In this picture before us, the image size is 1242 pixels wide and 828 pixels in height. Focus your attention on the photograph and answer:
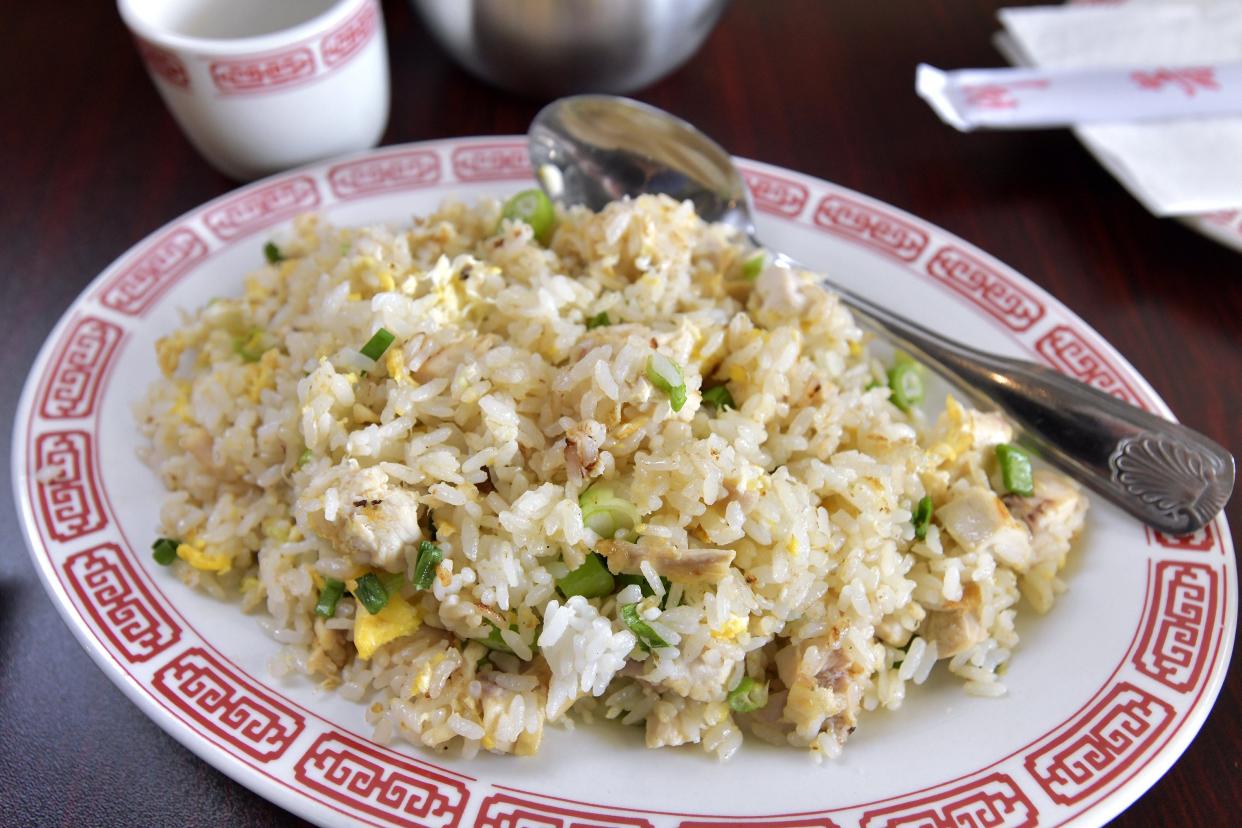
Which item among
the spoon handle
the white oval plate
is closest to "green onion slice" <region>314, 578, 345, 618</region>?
the white oval plate

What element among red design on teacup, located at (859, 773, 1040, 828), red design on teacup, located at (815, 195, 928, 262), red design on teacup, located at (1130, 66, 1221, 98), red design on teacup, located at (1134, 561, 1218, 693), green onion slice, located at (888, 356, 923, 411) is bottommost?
red design on teacup, located at (859, 773, 1040, 828)

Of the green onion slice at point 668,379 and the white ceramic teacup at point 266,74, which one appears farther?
the white ceramic teacup at point 266,74

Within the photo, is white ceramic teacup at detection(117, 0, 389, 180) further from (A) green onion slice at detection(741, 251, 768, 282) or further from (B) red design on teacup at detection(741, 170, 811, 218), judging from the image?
(A) green onion slice at detection(741, 251, 768, 282)

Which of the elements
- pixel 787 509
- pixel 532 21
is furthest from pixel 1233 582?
pixel 532 21

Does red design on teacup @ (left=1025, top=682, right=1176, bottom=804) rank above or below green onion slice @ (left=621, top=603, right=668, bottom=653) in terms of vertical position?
below

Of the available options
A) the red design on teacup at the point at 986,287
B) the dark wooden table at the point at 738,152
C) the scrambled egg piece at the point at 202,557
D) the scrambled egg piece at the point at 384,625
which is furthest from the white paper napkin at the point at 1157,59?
the scrambled egg piece at the point at 202,557

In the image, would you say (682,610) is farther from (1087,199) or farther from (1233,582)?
(1087,199)

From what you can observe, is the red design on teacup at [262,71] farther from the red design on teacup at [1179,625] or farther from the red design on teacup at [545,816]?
the red design on teacup at [1179,625]
